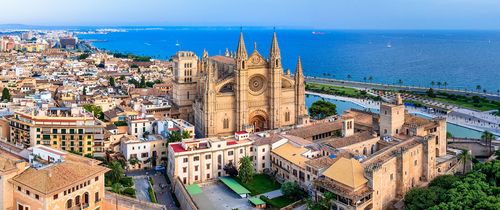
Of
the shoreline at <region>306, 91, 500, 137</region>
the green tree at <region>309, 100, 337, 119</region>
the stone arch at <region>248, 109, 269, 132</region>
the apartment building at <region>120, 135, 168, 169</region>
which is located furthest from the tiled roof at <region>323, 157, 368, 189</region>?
the shoreline at <region>306, 91, 500, 137</region>

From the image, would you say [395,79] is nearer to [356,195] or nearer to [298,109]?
[298,109]

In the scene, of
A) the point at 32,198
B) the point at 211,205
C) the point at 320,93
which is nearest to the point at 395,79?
the point at 320,93

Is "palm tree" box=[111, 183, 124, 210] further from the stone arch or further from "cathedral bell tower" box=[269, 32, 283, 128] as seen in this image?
"cathedral bell tower" box=[269, 32, 283, 128]

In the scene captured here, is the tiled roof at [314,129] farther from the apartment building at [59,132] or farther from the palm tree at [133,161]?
the apartment building at [59,132]

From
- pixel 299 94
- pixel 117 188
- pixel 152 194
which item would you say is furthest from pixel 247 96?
pixel 117 188

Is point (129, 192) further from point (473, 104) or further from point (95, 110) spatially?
point (473, 104)
